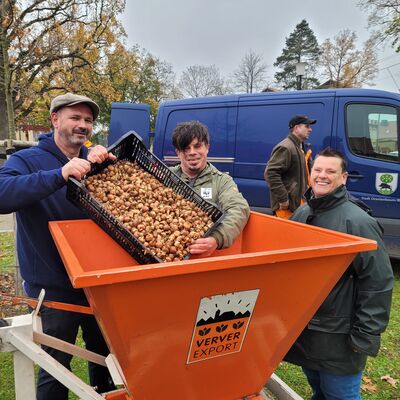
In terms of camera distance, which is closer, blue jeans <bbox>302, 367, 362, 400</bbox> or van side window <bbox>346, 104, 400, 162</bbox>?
blue jeans <bbox>302, 367, 362, 400</bbox>

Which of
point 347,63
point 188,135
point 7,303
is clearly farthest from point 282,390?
point 347,63

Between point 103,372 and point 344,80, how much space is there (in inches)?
1405

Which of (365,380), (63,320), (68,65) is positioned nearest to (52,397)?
(63,320)

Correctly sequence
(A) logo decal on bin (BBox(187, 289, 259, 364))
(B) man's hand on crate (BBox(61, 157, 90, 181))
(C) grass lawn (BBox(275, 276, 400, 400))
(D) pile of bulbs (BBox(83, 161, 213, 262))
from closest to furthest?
(A) logo decal on bin (BBox(187, 289, 259, 364))
(B) man's hand on crate (BBox(61, 157, 90, 181))
(D) pile of bulbs (BBox(83, 161, 213, 262))
(C) grass lawn (BBox(275, 276, 400, 400))

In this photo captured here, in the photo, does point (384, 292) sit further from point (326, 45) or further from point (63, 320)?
point (326, 45)

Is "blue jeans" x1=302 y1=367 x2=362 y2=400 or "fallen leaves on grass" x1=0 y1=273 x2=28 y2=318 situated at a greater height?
"blue jeans" x1=302 y1=367 x2=362 y2=400

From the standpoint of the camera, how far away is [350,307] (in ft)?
6.35

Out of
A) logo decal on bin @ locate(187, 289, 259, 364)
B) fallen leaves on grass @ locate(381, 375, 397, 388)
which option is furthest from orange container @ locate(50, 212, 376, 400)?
fallen leaves on grass @ locate(381, 375, 397, 388)

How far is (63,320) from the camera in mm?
2146

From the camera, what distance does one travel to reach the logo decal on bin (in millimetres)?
1461

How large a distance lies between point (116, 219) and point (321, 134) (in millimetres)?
3966

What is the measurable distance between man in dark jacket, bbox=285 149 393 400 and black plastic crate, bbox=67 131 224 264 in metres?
0.63

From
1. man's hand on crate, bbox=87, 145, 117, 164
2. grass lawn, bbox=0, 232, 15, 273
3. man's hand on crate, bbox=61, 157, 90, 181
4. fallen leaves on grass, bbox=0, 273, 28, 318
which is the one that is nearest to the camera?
man's hand on crate, bbox=61, 157, 90, 181

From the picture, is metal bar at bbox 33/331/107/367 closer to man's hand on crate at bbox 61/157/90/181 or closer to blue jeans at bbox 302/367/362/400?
man's hand on crate at bbox 61/157/90/181
